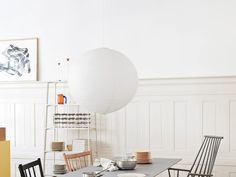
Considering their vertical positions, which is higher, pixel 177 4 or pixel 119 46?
pixel 177 4

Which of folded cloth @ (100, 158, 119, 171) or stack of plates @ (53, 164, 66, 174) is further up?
folded cloth @ (100, 158, 119, 171)

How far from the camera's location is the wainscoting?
19.0 ft

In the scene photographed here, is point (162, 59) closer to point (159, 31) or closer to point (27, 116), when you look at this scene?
point (159, 31)

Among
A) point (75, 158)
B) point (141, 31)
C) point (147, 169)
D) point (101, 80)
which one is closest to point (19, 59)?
point (141, 31)

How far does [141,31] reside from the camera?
20.3 ft

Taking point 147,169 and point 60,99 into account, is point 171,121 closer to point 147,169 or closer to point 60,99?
point 60,99

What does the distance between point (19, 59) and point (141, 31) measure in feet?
5.91

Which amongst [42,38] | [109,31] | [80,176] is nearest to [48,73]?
[42,38]

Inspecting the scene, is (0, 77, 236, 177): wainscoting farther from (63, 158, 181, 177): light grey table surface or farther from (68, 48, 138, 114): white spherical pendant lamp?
(68, 48, 138, 114): white spherical pendant lamp

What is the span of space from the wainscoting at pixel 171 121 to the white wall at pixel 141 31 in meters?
0.17

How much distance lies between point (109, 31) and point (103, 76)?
2.74m

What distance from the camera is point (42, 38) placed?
261 inches

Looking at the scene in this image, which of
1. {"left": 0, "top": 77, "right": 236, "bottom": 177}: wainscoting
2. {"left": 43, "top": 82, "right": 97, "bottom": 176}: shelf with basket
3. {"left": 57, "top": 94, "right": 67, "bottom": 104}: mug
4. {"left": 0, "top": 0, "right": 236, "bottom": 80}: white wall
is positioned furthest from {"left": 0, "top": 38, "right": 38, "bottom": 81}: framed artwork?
{"left": 57, "top": 94, "right": 67, "bottom": 104}: mug

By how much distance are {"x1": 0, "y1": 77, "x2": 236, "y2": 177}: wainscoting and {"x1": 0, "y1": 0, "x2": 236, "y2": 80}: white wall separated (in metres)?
0.17
